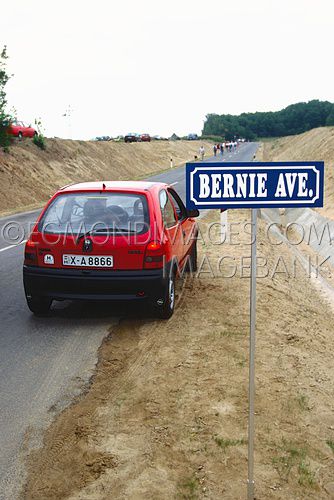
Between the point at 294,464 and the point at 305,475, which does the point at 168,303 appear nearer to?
Answer: the point at 294,464

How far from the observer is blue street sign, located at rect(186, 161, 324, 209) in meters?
3.67

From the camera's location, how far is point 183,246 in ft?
27.7

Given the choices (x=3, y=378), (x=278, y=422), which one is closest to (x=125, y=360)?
(x=3, y=378)

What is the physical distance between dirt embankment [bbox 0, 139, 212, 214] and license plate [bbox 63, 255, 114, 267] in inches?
657

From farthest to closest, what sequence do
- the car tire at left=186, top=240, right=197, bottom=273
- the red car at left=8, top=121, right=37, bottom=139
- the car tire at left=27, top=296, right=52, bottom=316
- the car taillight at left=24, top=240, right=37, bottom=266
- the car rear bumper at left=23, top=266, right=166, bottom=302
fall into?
the red car at left=8, top=121, right=37, bottom=139, the car tire at left=186, top=240, right=197, bottom=273, the car tire at left=27, top=296, right=52, bottom=316, the car taillight at left=24, top=240, right=37, bottom=266, the car rear bumper at left=23, top=266, right=166, bottom=302

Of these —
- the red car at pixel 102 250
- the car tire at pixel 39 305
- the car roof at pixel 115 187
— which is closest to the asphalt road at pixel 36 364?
the car tire at pixel 39 305

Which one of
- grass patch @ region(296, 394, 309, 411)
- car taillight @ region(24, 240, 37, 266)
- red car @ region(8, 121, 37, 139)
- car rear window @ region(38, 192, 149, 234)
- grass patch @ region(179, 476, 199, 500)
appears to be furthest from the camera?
red car @ region(8, 121, 37, 139)

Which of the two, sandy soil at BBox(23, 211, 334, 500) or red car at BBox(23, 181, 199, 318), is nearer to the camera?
sandy soil at BBox(23, 211, 334, 500)

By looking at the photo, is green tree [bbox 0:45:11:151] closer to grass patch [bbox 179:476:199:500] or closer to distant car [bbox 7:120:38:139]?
distant car [bbox 7:120:38:139]

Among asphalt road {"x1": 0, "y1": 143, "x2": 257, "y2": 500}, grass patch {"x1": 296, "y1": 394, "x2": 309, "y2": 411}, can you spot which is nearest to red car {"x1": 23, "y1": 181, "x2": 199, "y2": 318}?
asphalt road {"x1": 0, "y1": 143, "x2": 257, "y2": 500}

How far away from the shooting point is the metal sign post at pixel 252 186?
12.0 feet

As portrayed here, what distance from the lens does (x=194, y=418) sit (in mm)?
4590

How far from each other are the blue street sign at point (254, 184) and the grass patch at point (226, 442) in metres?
1.81

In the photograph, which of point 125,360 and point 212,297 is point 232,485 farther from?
point 212,297
